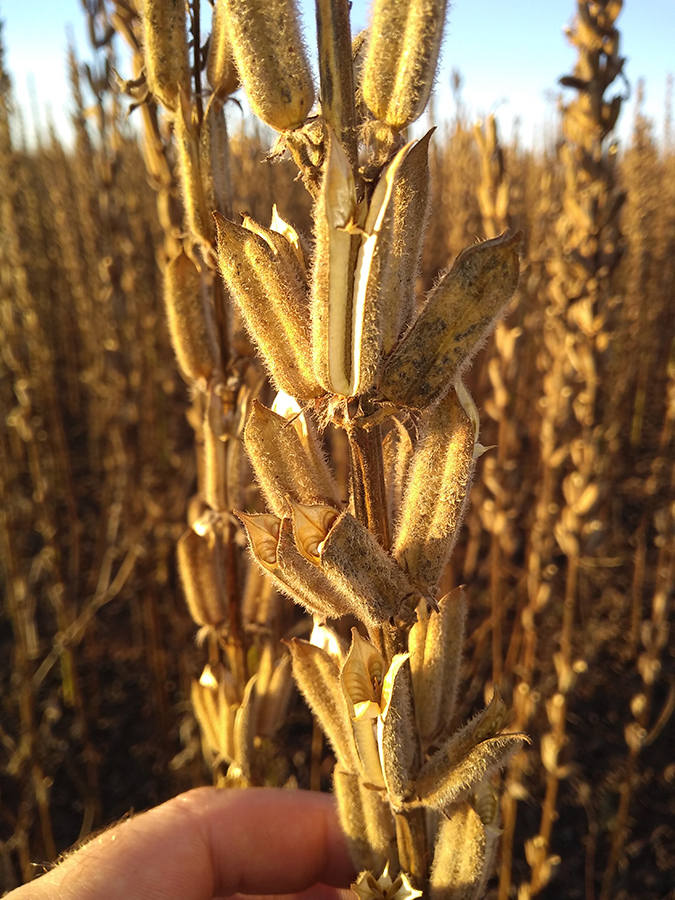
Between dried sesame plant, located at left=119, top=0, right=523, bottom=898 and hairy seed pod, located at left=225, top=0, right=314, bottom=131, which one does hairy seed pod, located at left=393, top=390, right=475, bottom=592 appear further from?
hairy seed pod, located at left=225, top=0, right=314, bottom=131

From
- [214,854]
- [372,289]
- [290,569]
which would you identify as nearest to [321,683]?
[290,569]

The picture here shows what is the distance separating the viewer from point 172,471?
13.4ft

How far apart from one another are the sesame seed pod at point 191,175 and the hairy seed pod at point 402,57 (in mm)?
350

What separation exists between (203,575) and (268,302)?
0.60m

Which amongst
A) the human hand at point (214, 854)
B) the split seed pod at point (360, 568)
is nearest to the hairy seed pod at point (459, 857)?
the split seed pod at point (360, 568)

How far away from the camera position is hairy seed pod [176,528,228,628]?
3.44ft

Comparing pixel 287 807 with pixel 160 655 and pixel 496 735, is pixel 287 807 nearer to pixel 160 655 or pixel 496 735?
pixel 496 735

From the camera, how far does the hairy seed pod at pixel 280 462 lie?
0.64 m

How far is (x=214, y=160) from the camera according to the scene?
846mm

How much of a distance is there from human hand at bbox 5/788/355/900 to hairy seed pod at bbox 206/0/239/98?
1.10 meters

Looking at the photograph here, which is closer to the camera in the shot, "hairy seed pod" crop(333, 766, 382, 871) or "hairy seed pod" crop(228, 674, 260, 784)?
"hairy seed pod" crop(333, 766, 382, 871)

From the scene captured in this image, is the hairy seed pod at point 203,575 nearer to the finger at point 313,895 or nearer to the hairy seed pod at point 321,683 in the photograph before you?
the hairy seed pod at point 321,683

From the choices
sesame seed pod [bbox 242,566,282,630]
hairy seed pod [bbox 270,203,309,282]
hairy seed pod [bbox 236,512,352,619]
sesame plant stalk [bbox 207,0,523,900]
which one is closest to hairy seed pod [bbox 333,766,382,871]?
sesame plant stalk [bbox 207,0,523,900]

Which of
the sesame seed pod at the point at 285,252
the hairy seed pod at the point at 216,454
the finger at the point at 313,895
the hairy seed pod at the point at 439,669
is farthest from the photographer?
the finger at the point at 313,895
